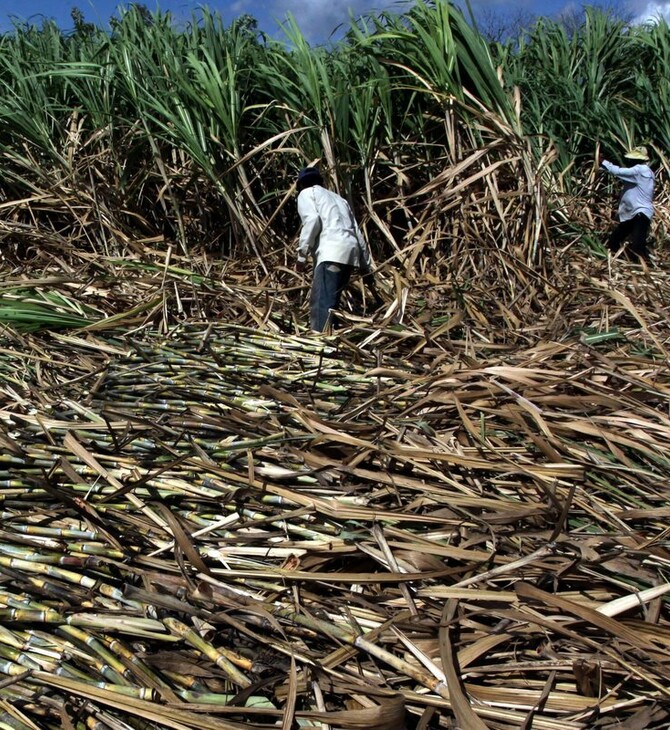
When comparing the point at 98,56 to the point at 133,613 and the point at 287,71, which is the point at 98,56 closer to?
the point at 287,71

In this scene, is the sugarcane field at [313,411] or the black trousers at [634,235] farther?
the black trousers at [634,235]

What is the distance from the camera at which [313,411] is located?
2.38m

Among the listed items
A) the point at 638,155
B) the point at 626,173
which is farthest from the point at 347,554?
the point at 638,155

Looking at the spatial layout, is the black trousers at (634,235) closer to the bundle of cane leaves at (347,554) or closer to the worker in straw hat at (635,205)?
the worker in straw hat at (635,205)

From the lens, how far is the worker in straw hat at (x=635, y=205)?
5.57 metres

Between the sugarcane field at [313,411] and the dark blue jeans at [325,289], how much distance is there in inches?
5.0

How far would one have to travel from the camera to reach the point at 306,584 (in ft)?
5.28

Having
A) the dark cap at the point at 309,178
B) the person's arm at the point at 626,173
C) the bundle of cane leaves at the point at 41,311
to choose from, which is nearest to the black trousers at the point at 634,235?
the person's arm at the point at 626,173

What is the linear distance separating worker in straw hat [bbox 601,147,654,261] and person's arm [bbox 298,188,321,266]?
2.70m

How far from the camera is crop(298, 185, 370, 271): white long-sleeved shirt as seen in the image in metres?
4.18

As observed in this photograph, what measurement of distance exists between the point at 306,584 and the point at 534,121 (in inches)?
211

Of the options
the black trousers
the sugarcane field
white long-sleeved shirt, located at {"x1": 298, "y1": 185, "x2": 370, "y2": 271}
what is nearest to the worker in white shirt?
white long-sleeved shirt, located at {"x1": 298, "y1": 185, "x2": 370, "y2": 271}

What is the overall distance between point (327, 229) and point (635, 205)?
278 cm

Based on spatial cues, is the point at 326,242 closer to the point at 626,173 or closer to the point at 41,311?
the point at 41,311
